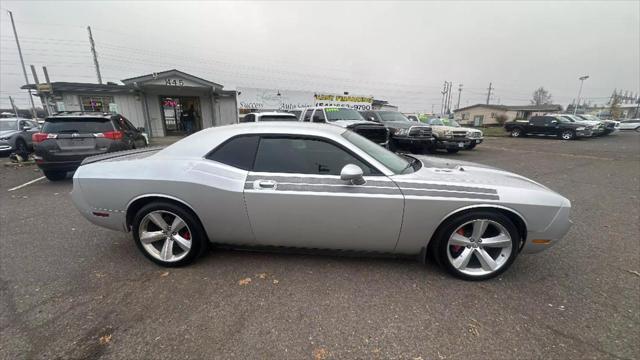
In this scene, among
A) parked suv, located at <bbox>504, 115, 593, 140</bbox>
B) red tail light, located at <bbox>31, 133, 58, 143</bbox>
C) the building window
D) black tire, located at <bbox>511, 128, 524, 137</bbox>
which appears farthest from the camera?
black tire, located at <bbox>511, 128, 524, 137</bbox>

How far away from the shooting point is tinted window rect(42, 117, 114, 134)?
18.2 feet

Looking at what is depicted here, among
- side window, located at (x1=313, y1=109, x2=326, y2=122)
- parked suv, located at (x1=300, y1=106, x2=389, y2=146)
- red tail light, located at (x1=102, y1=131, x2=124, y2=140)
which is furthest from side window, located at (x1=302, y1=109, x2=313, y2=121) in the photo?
red tail light, located at (x1=102, y1=131, x2=124, y2=140)

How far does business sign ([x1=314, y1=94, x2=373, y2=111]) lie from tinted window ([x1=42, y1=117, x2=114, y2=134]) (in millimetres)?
14500

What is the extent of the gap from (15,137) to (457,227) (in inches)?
597

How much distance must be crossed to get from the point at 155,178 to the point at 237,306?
4.91 ft

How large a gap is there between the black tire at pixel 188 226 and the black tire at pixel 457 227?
2360mm

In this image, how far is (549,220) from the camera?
7.94ft

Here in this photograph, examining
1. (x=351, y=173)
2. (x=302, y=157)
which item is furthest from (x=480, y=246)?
(x=302, y=157)

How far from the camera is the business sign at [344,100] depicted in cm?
1901

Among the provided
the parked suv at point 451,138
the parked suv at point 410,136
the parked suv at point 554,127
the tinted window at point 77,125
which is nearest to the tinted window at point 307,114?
the parked suv at point 410,136

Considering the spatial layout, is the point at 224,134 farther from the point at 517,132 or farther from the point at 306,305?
the point at 517,132

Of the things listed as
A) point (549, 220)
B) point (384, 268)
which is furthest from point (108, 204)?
point (549, 220)

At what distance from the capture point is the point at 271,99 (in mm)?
17609

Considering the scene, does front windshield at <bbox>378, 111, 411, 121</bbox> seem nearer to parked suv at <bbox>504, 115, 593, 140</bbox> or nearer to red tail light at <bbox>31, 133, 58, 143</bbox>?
red tail light at <bbox>31, 133, 58, 143</bbox>
